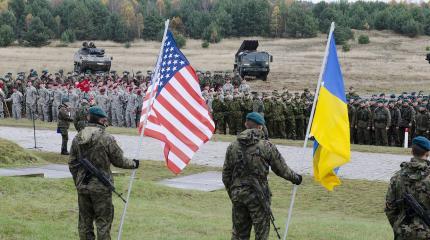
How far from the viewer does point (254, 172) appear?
8789mm

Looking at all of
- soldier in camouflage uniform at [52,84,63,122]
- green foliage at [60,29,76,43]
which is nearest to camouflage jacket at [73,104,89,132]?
soldier in camouflage uniform at [52,84,63,122]

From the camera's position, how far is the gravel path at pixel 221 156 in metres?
18.9

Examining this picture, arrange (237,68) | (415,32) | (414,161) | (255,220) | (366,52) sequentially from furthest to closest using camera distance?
1. (415,32)
2. (366,52)
3. (237,68)
4. (255,220)
5. (414,161)

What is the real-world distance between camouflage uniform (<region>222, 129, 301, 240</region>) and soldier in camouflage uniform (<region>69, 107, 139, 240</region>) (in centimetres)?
121

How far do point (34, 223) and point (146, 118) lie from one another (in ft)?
8.01

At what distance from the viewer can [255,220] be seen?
28.8 ft

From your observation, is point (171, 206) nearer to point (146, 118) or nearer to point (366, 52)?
point (146, 118)

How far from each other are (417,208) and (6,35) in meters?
84.4

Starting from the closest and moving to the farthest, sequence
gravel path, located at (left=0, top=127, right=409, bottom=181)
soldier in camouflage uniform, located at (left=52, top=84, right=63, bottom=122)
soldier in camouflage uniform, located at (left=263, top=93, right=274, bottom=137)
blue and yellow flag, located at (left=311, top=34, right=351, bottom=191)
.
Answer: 1. blue and yellow flag, located at (left=311, top=34, right=351, bottom=191)
2. gravel path, located at (left=0, top=127, right=409, bottom=181)
3. soldier in camouflage uniform, located at (left=263, top=93, right=274, bottom=137)
4. soldier in camouflage uniform, located at (left=52, top=84, right=63, bottom=122)

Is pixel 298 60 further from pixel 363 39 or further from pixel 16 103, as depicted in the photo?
pixel 16 103

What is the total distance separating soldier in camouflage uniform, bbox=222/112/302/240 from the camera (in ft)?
28.8

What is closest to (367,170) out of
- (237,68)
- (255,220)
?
(255,220)

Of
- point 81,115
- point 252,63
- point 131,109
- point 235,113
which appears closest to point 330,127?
point 81,115

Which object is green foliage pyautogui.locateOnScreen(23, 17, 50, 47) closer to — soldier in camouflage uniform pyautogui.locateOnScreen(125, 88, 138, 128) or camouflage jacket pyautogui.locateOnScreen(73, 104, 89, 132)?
soldier in camouflage uniform pyautogui.locateOnScreen(125, 88, 138, 128)
